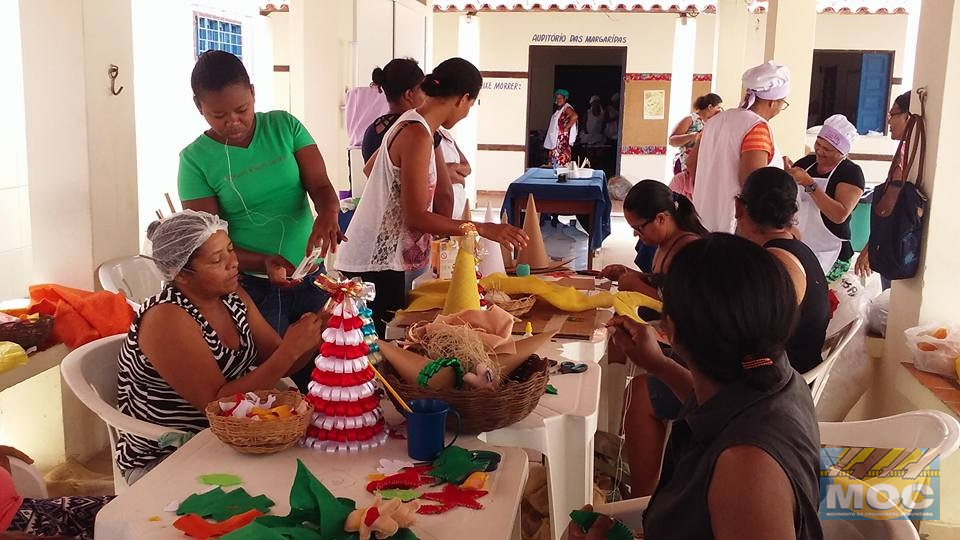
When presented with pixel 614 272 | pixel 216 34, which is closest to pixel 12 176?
pixel 614 272

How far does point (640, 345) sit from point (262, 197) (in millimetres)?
1387

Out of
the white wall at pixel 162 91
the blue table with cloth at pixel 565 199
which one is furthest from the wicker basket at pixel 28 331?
the white wall at pixel 162 91

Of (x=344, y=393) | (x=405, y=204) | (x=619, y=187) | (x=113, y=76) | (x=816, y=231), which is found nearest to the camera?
(x=344, y=393)

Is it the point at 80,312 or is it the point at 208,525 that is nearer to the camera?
the point at 208,525

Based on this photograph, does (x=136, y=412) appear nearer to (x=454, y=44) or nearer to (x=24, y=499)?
(x=24, y=499)

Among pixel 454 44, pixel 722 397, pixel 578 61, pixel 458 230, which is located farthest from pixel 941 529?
pixel 578 61

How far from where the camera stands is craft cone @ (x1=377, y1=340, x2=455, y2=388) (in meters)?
1.92

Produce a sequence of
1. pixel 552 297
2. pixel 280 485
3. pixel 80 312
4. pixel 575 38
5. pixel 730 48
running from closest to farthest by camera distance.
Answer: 1. pixel 280 485
2. pixel 552 297
3. pixel 80 312
4. pixel 730 48
5. pixel 575 38

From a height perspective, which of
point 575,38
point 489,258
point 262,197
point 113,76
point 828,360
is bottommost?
point 828,360

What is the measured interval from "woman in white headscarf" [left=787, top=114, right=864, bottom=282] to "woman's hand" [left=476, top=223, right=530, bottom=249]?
203 centimetres

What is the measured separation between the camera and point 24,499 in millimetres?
2133

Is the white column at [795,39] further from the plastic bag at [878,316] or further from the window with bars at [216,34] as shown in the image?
the window with bars at [216,34]

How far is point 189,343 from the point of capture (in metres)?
2.08

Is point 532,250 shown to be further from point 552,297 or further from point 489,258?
point 552,297
